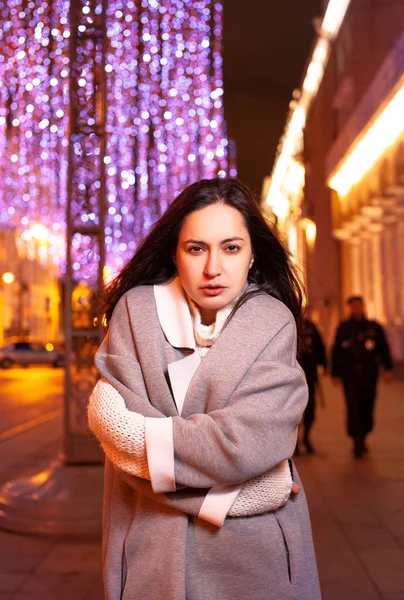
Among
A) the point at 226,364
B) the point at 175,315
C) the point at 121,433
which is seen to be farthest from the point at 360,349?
the point at 121,433

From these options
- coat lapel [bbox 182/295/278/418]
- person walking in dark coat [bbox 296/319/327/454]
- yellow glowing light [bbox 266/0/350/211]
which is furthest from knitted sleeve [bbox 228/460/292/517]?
yellow glowing light [bbox 266/0/350/211]

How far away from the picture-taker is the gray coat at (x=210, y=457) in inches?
74.5

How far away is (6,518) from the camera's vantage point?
20.2 feet

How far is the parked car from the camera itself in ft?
119

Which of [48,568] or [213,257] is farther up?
[213,257]

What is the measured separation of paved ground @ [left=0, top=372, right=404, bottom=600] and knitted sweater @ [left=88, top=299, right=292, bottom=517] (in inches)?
112

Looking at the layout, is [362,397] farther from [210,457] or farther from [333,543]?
[210,457]

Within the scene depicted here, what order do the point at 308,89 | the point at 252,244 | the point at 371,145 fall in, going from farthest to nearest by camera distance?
1. the point at 308,89
2. the point at 371,145
3. the point at 252,244

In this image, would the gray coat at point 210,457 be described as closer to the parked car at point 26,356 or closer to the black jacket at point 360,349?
the black jacket at point 360,349

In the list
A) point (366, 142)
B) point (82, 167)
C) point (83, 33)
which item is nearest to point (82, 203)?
point (82, 167)

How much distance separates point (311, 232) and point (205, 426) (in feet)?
139

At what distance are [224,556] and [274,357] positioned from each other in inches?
20.2

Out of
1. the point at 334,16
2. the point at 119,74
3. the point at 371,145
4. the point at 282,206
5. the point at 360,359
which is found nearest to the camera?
the point at 360,359

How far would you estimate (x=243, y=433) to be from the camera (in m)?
1.87
